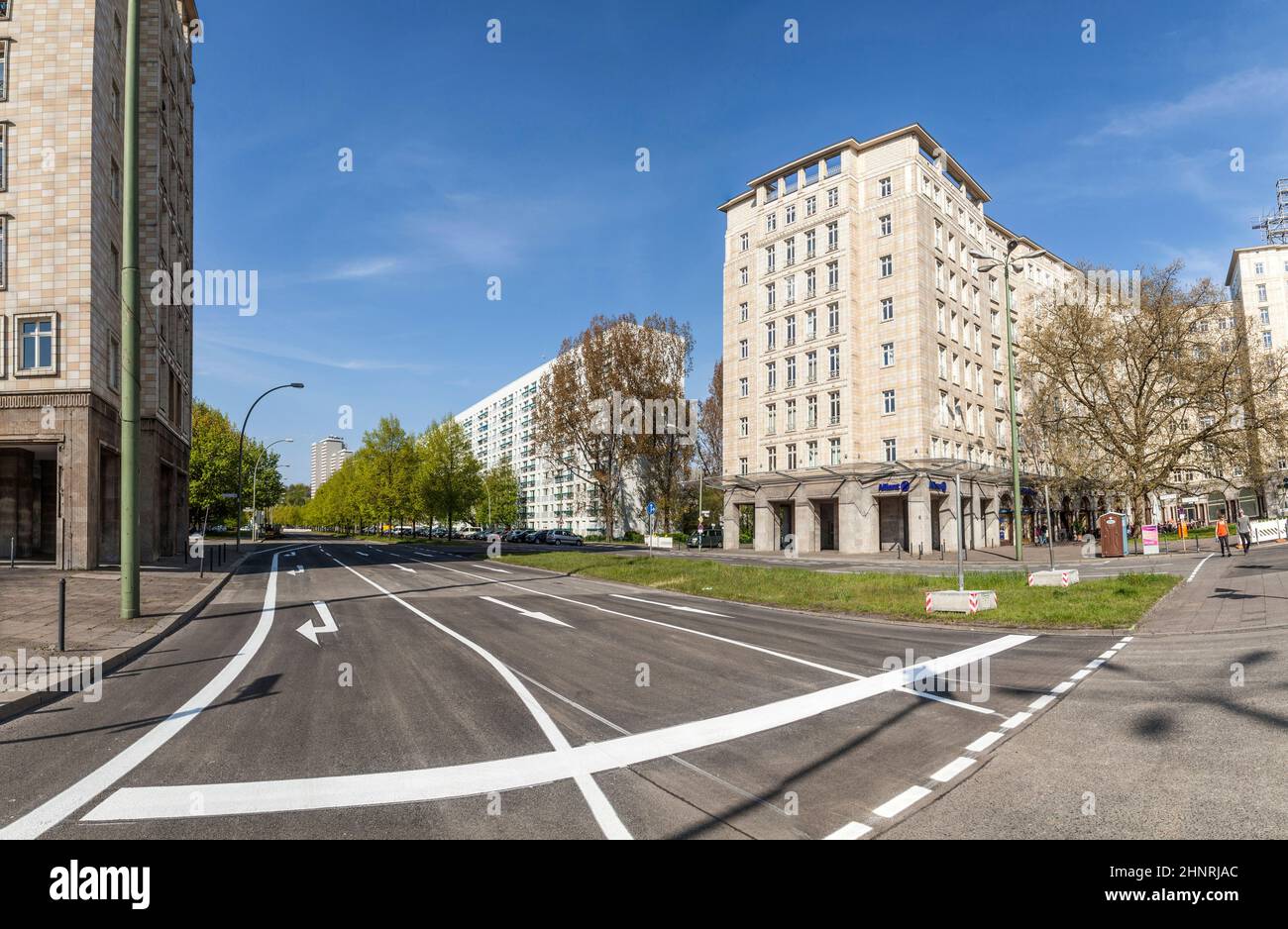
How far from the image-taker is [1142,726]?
5953mm

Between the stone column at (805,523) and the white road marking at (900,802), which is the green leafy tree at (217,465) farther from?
the white road marking at (900,802)

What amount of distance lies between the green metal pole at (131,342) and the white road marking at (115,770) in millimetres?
5116

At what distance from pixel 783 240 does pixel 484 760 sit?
4901cm

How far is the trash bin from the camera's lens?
3225 cm

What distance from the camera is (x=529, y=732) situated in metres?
5.91

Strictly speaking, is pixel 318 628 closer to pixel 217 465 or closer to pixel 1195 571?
pixel 1195 571

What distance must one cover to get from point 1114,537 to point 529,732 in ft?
118

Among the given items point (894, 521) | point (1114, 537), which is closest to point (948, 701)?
point (1114, 537)

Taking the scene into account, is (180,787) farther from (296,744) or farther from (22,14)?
(22,14)

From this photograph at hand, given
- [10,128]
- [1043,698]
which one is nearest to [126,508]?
[1043,698]

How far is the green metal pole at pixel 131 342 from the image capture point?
12117 mm

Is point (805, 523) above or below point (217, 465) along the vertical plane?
below

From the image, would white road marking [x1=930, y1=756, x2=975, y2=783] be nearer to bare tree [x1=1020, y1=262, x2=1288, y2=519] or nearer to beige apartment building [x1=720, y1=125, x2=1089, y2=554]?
beige apartment building [x1=720, y1=125, x2=1089, y2=554]

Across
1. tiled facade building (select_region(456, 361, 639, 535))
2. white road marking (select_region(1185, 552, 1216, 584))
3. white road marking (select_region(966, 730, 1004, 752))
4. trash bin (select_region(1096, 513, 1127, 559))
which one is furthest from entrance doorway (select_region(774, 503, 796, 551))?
white road marking (select_region(966, 730, 1004, 752))
